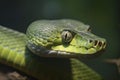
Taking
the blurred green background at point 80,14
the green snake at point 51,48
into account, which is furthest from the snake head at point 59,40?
the blurred green background at point 80,14

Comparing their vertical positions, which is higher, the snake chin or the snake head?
the snake head

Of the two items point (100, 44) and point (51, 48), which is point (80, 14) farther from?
point (100, 44)

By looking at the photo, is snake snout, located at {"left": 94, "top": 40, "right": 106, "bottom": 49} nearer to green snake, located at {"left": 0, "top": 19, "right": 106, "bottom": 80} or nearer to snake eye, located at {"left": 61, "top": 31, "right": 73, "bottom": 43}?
green snake, located at {"left": 0, "top": 19, "right": 106, "bottom": 80}

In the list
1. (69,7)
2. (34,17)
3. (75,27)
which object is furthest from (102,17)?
(75,27)

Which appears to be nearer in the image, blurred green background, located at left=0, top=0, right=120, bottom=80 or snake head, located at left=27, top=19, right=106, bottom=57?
snake head, located at left=27, top=19, right=106, bottom=57

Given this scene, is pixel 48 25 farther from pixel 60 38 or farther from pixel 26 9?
pixel 26 9

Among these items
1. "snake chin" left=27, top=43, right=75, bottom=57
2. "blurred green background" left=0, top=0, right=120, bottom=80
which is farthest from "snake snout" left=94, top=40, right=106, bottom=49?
"blurred green background" left=0, top=0, right=120, bottom=80
